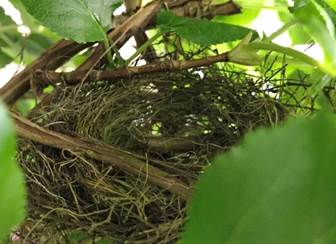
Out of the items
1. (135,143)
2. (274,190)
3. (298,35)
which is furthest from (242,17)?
(274,190)

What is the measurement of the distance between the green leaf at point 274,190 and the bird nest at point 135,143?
21 cm

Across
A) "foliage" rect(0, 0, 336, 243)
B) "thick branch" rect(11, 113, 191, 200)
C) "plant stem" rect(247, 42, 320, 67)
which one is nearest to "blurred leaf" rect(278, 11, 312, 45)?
"foliage" rect(0, 0, 336, 243)

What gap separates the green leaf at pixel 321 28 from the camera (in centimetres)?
35

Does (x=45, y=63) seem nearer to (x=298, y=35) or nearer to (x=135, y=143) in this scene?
(x=135, y=143)

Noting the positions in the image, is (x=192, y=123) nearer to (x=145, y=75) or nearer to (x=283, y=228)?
(x=145, y=75)

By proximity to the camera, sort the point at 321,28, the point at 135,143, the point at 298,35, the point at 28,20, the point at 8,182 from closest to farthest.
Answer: the point at 8,182
the point at 321,28
the point at 135,143
the point at 298,35
the point at 28,20

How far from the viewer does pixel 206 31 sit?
457 mm

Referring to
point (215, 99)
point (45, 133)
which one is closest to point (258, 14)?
point (215, 99)

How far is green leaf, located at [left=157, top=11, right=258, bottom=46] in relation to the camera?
45cm

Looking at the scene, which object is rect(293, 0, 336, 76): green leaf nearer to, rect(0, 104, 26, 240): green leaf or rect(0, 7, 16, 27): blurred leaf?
rect(0, 104, 26, 240): green leaf

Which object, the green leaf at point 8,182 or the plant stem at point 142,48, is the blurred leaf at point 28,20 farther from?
the green leaf at point 8,182

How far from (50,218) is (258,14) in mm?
283

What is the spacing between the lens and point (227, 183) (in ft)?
0.69

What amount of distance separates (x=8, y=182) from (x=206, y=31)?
0.29 m
